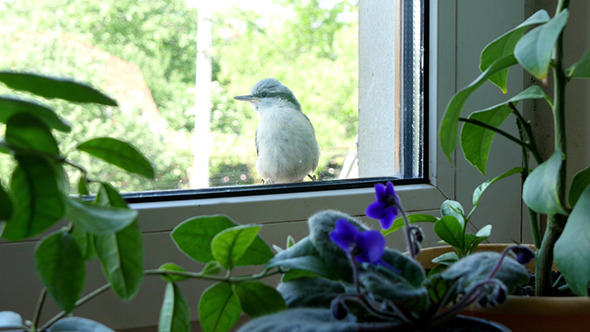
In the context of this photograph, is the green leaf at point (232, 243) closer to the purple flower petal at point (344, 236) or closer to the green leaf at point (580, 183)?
the purple flower petal at point (344, 236)

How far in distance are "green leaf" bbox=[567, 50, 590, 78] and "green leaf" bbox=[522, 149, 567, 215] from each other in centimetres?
8

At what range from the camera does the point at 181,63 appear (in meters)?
0.76

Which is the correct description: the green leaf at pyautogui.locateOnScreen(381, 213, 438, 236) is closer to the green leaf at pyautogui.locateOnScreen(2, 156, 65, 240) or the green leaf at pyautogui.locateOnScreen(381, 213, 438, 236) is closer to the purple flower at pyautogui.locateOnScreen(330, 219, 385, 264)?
the purple flower at pyautogui.locateOnScreen(330, 219, 385, 264)

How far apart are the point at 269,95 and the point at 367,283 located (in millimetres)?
629

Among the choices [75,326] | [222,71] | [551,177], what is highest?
[222,71]

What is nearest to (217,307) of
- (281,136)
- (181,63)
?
(181,63)

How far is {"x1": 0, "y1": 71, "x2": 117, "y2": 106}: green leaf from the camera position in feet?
1.11

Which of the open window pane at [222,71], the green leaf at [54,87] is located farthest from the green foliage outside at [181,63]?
the green leaf at [54,87]

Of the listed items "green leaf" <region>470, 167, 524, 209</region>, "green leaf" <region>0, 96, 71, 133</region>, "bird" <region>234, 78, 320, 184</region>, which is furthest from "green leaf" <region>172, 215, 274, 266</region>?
"bird" <region>234, 78, 320, 184</region>

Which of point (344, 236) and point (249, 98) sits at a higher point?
point (249, 98)

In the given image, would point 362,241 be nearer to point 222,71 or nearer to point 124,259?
point 124,259

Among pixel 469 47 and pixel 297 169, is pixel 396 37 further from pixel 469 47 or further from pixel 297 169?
pixel 297 169

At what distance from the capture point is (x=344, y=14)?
0.86 meters

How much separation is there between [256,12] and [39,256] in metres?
0.53
